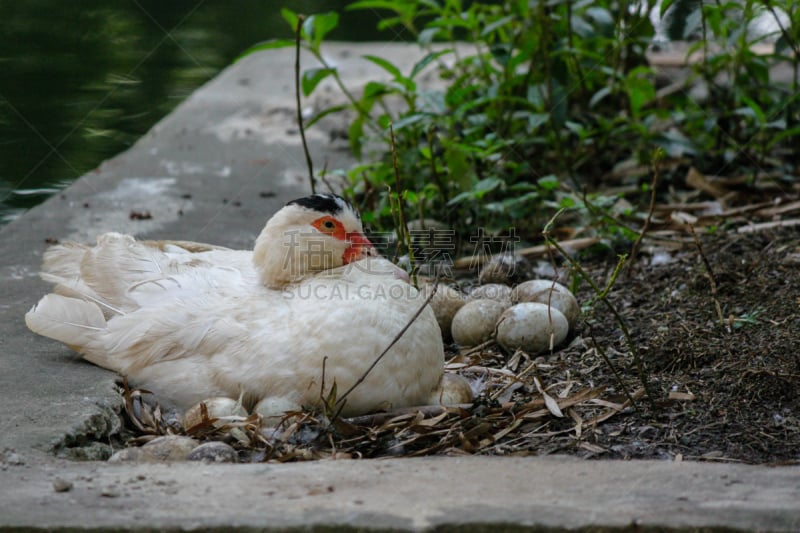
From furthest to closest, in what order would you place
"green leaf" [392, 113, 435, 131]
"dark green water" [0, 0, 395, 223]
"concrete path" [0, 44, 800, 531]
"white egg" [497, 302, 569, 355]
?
1. "dark green water" [0, 0, 395, 223]
2. "green leaf" [392, 113, 435, 131]
3. "white egg" [497, 302, 569, 355]
4. "concrete path" [0, 44, 800, 531]

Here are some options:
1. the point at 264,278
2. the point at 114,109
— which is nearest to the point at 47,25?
the point at 114,109

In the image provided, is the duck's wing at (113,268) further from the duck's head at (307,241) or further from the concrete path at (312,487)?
the duck's head at (307,241)

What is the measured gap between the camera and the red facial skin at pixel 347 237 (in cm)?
351

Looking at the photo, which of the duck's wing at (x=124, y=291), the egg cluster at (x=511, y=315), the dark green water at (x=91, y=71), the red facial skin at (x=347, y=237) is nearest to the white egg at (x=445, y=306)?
the egg cluster at (x=511, y=315)

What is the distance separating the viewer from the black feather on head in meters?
3.49

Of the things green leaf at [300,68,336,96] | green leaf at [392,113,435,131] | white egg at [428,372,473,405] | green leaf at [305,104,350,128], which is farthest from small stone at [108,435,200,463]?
green leaf at [300,68,336,96]

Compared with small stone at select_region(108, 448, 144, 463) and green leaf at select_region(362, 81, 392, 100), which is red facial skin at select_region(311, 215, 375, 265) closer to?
small stone at select_region(108, 448, 144, 463)

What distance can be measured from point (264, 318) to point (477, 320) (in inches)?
40.2

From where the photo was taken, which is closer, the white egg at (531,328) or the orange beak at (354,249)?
the orange beak at (354,249)

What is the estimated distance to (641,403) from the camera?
10.5 ft

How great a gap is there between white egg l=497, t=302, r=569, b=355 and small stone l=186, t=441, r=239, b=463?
4.51 feet

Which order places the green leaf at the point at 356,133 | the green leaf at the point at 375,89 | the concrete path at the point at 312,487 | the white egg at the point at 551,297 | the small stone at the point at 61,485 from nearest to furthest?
1. the concrete path at the point at 312,487
2. the small stone at the point at 61,485
3. the white egg at the point at 551,297
4. the green leaf at the point at 375,89
5. the green leaf at the point at 356,133

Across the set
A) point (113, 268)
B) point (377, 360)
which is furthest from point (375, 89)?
point (377, 360)

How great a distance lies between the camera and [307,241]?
11.4 ft
